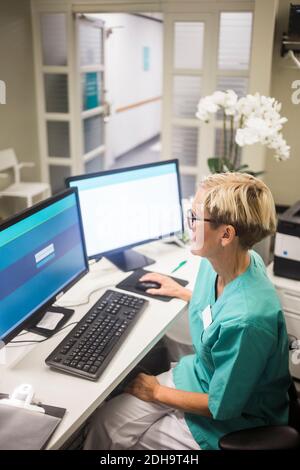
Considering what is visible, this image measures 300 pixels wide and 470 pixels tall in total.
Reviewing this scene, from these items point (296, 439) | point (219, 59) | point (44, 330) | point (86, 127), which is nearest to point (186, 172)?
point (219, 59)

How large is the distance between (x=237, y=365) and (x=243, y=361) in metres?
0.02

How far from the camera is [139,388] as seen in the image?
1.38m

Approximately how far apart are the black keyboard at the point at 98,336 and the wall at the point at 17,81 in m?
3.05

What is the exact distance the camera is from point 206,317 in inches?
52.4

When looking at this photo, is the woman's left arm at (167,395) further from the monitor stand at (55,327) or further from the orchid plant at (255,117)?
the orchid plant at (255,117)

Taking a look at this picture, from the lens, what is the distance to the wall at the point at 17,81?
157 inches

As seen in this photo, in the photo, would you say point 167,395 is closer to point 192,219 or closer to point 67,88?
point 192,219

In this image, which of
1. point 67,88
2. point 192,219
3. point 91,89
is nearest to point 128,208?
point 192,219

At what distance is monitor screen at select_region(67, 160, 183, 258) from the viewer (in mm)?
1676

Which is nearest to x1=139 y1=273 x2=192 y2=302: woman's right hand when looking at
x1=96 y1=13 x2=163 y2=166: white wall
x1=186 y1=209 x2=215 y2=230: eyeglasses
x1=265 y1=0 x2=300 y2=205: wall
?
x1=186 y1=209 x2=215 y2=230: eyeglasses

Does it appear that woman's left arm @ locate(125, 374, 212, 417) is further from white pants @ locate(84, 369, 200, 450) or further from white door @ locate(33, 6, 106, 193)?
white door @ locate(33, 6, 106, 193)

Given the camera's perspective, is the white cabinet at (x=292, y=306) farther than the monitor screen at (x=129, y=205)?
Yes

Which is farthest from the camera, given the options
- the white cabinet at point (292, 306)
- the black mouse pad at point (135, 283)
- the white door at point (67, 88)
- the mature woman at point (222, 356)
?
the white door at point (67, 88)

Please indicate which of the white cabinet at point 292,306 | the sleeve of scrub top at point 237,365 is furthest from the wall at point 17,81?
the sleeve of scrub top at point 237,365
